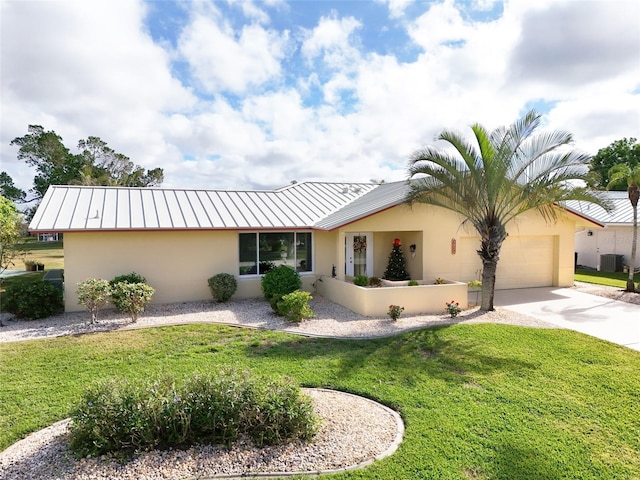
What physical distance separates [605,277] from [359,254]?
13892mm

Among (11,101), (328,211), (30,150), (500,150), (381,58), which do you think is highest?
(30,150)

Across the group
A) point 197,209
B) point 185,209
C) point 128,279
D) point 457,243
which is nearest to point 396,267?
point 457,243

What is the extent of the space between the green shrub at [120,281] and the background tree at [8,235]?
3205 mm

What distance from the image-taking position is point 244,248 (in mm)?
15195

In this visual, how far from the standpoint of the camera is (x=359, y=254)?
1645 cm

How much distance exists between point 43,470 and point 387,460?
405 cm

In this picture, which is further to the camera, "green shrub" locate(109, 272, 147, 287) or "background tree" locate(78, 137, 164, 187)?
"background tree" locate(78, 137, 164, 187)

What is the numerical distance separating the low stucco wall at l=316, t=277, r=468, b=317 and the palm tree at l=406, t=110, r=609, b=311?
141 centimetres

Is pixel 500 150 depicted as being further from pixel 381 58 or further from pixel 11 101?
pixel 11 101

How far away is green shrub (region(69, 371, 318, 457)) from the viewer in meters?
4.89

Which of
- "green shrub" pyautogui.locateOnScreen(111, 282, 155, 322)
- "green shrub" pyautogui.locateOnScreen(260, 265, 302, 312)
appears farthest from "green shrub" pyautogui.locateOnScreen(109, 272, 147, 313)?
"green shrub" pyautogui.locateOnScreen(260, 265, 302, 312)

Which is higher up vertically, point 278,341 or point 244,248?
point 244,248

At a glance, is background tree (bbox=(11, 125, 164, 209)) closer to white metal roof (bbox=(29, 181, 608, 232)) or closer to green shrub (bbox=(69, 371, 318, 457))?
white metal roof (bbox=(29, 181, 608, 232))

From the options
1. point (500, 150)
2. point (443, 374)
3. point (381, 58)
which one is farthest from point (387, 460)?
point (381, 58)
